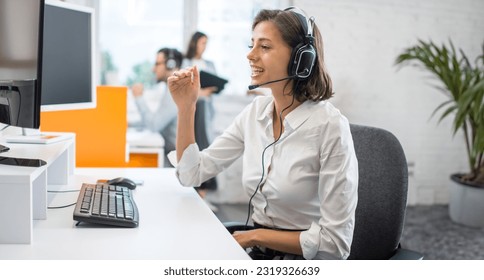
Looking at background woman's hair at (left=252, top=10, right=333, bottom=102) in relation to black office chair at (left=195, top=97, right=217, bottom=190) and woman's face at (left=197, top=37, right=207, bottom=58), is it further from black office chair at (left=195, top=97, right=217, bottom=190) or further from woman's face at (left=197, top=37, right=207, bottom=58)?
woman's face at (left=197, top=37, right=207, bottom=58)

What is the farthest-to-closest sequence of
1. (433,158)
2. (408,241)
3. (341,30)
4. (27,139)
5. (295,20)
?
(433,158) → (341,30) → (408,241) → (27,139) → (295,20)

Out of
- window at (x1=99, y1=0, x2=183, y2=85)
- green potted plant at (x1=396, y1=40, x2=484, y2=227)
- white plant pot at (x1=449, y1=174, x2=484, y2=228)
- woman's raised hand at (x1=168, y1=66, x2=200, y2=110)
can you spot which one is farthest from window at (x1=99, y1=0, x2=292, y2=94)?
woman's raised hand at (x1=168, y1=66, x2=200, y2=110)

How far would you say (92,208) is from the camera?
1059mm

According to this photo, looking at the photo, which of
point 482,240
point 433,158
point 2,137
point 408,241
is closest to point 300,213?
point 2,137

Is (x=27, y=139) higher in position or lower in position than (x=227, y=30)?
lower

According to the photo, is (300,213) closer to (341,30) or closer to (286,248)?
Answer: (286,248)

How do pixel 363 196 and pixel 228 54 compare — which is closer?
pixel 363 196

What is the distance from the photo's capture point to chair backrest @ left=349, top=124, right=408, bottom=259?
111 centimetres

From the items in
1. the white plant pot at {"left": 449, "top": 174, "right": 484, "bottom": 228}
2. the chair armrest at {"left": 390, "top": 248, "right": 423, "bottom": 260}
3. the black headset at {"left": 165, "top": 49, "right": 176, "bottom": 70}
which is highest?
the black headset at {"left": 165, "top": 49, "right": 176, "bottom": 70}

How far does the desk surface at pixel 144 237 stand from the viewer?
892 mm

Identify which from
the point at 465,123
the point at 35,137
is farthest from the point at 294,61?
the point at 465,123

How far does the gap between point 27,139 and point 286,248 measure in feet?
2.40

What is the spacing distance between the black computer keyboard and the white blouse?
0.20 metres

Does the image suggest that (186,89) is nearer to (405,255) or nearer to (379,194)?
(379,194)
